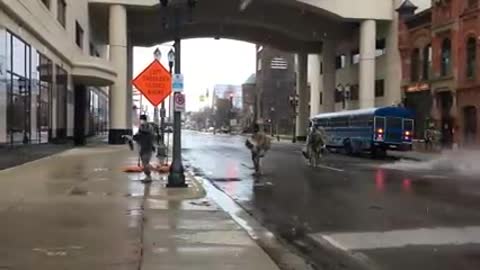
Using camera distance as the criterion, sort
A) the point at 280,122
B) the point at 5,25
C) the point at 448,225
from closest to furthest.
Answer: the point at 448,225
the point at 5,25
the point at 280,122

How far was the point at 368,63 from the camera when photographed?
56531 mm

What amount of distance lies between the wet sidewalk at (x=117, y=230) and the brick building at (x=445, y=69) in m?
28.2

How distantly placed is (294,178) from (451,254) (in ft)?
41.5

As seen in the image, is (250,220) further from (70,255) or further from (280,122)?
(280,122)

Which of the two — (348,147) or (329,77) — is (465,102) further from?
(329,77)

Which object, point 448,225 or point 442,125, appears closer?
point 448,225

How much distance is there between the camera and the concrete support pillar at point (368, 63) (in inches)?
2211

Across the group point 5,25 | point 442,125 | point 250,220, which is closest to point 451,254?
point 250,220

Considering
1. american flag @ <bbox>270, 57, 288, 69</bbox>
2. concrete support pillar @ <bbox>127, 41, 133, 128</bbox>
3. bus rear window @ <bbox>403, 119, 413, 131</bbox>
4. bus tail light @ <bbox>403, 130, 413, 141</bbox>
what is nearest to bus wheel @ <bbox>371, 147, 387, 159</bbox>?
bus tail light @ <bbox>403, 130, 413, 141</bbox>

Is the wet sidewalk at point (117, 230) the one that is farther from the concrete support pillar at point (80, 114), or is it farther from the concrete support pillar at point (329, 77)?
the concrete support pillar at point (329, 77)

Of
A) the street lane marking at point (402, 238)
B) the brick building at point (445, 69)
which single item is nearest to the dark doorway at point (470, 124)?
the brick building at point (445, 69)

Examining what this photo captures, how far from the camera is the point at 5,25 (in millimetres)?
23922

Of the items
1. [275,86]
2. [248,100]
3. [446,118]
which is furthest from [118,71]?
[248,100]

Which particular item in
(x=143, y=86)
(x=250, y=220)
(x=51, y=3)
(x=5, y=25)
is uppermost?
(x=51, y=3)
